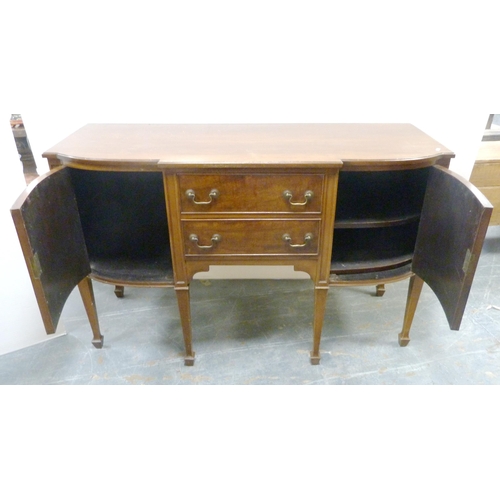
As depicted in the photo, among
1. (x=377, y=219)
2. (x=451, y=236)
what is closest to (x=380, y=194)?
(x=377, y=219)

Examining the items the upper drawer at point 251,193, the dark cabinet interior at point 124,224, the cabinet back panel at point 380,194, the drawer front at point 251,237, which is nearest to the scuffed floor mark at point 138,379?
the dark cabinet interior at point 124,224

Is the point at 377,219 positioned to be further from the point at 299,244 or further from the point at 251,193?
the point at 251,193

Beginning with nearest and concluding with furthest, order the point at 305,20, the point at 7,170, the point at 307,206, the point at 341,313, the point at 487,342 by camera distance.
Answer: the point at 307,206 < the point at 7,170 < the point at 305,20 < the point at 487,342 < the point at 341,313

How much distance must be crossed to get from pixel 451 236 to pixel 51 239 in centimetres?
115

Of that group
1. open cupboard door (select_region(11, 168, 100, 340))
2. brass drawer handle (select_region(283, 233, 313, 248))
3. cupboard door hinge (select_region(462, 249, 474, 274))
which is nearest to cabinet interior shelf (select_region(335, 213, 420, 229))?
brass drawer handle (select_region(283, 233, 313, 248))

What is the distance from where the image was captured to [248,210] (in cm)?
114

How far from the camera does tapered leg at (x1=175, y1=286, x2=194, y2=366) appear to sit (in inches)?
51.7

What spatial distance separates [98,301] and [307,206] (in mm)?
1227

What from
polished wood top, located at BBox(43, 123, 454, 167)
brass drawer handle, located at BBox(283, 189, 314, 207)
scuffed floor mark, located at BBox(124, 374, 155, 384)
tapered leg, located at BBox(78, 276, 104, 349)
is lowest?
scuffed floor mark, located at BBox(124, 374, 155, 384)

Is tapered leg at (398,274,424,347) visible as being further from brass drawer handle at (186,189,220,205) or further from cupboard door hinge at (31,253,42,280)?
cupboard door hinge at (31,253,42,280)

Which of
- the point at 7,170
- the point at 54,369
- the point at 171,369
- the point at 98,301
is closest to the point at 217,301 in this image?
the point at 171,369

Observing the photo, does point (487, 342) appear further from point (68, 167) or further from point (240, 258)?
point (68, 167)

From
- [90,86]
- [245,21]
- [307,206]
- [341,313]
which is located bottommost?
[341,313]

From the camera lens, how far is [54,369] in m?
1.47
